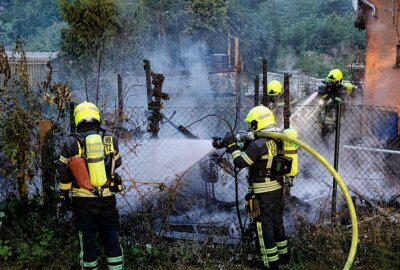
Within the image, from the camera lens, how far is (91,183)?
4223mm

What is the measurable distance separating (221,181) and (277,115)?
2.22 m

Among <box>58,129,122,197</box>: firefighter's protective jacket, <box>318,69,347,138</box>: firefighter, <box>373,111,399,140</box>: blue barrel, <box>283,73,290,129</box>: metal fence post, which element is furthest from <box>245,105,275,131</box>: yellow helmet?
<box>373,111,399,140</box>: blue barrel

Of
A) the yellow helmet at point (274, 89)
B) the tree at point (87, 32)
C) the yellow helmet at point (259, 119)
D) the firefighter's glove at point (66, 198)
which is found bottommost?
the firefighter's glove at point (66, 198)

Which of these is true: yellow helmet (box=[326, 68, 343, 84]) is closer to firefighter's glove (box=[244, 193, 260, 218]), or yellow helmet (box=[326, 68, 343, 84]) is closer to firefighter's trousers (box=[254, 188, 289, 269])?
firefighter's trousers (box=[254, 188, 289, 269])

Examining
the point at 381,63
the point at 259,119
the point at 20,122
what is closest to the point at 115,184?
the point at 20,122

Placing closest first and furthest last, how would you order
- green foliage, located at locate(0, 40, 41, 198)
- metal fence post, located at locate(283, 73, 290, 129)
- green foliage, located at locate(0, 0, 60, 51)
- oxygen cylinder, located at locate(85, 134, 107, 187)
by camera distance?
oxygen cylinder, located at locate(85, 134, 107, 187), green foliage, located at locate(0, 40, 41, 198), metal fence post, located at locate(283, 73, 290, 129), green foliage, located at locate(0, 0, 60, 51)

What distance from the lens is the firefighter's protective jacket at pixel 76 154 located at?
426 centimetres

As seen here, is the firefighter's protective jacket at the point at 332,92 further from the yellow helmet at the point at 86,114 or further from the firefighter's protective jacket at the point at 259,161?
the yellow helmet at the point at 86,114

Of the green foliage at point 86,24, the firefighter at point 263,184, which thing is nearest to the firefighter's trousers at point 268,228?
the firefighter at point 263,184

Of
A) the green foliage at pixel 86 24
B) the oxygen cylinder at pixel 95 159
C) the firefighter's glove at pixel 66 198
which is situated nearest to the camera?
the oxygen cylinder at pixel 95 159

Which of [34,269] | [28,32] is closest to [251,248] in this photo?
[34,269]

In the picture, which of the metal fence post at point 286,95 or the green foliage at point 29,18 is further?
the green foliage at point 29,18

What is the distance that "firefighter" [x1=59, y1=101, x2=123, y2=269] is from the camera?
13.8ft

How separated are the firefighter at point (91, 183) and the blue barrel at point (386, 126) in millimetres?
7098
